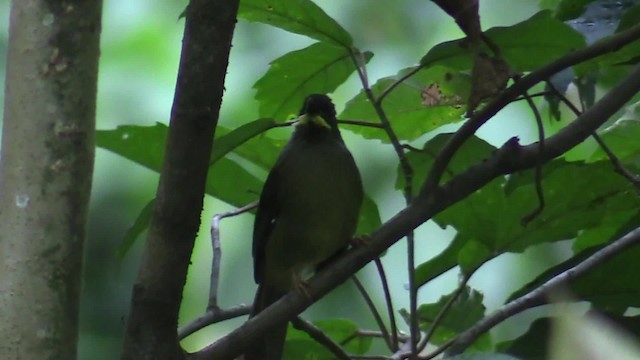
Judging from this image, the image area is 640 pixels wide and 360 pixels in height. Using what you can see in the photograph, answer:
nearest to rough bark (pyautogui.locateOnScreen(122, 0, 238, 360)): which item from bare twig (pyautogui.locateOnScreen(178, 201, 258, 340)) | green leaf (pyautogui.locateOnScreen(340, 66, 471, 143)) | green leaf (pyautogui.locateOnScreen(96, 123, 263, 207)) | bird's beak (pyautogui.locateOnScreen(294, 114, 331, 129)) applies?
bare twig (pyautogui.locateOnScreen(178, 201, 258, 340))

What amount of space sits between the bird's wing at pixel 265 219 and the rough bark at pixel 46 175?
65 centimetres

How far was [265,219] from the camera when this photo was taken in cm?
159

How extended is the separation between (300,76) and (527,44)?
1.19 feet

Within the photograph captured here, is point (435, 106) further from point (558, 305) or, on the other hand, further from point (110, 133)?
point (558, 305)

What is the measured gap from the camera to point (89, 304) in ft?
5.94

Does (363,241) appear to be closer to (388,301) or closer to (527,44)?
(388,301)

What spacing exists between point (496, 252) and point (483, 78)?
1.17ft

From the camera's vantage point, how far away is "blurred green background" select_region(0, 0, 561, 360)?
1862 millimetres

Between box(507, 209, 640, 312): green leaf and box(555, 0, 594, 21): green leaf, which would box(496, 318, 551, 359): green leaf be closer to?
box(507, 209, 640, 312): green leaf

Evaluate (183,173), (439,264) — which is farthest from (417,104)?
(183,173)

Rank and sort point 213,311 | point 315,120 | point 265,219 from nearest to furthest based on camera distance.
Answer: point 213,311
point 265,219
point 315,120

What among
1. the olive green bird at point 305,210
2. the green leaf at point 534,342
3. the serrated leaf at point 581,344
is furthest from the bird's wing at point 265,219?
the serrated leaf at point 581,344

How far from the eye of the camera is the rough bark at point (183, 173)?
0.87 m

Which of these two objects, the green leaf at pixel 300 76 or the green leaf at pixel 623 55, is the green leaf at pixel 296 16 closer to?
the green leaf at pixel 300 76
